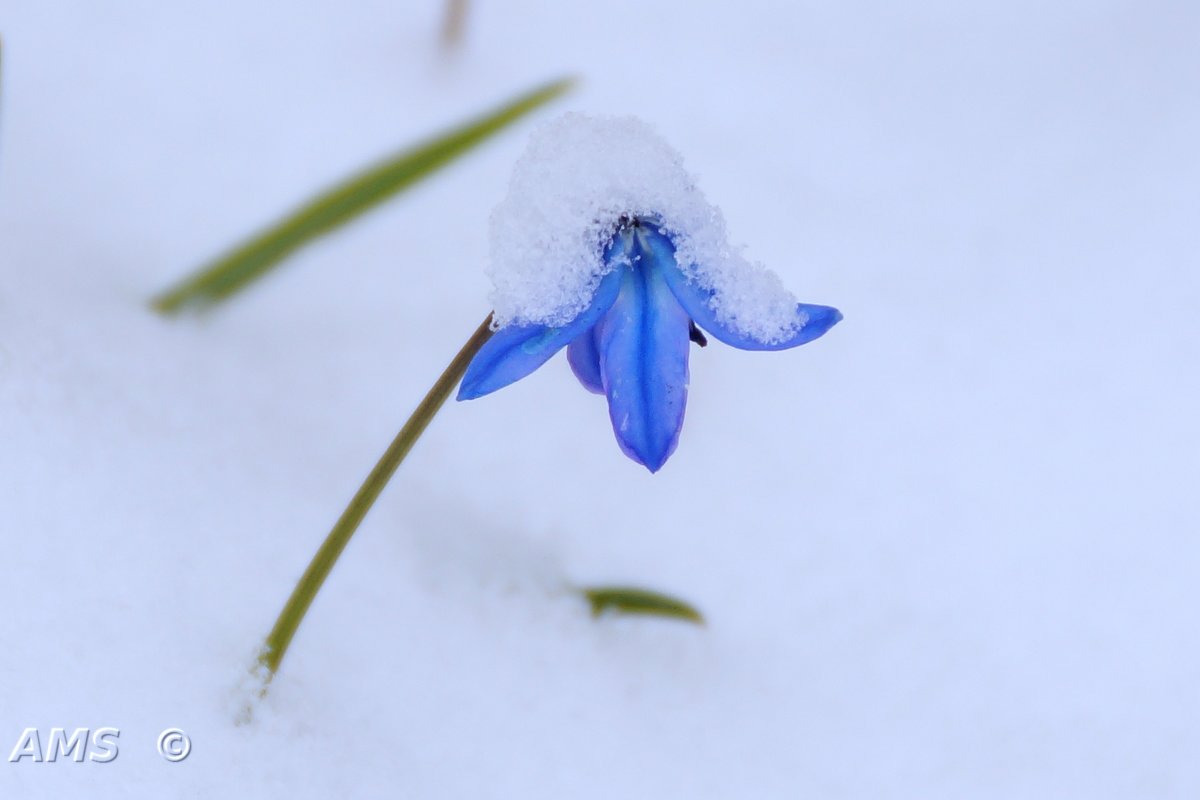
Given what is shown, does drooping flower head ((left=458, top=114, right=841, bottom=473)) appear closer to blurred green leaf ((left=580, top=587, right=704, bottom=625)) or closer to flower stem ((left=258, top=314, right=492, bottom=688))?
flower stem ((left=258, top=314, right=492, bottom=688))

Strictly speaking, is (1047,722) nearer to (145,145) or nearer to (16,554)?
(16,554)

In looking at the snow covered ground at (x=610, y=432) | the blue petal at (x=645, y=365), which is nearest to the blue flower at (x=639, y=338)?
the blue petal at (x=645, y=365)

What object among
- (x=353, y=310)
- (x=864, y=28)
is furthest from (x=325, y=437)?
(x=864, y=28)

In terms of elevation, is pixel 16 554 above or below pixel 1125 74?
below

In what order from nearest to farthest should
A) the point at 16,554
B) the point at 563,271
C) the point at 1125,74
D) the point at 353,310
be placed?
the point at 563,271 < the point at 16,554 < the point at 353,310 < the point at 1125,74

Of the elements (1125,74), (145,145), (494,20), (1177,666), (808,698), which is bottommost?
(808,698)

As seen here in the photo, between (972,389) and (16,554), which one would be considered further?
(972,389)

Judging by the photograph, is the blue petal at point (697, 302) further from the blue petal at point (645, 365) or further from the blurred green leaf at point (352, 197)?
the blurred green leaf at point (352, 197)

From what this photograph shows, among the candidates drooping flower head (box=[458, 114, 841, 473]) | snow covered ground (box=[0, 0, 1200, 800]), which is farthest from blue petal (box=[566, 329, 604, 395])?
snow covered ground (box=[0, 0, 1200, 800])
